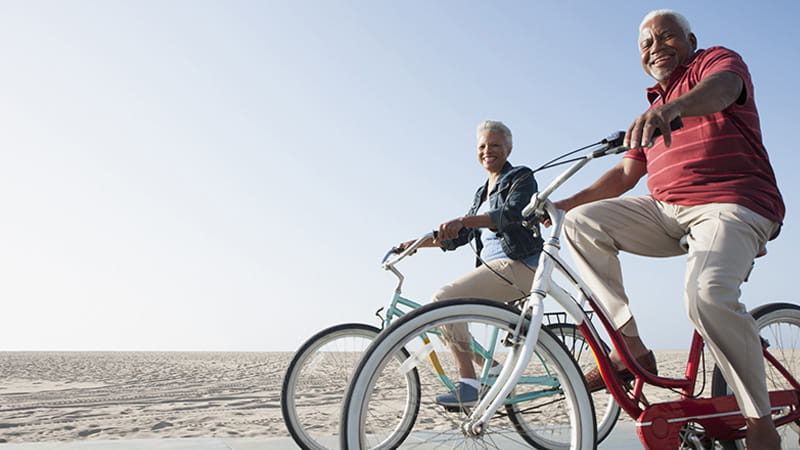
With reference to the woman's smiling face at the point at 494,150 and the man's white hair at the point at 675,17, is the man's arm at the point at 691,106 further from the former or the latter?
the woman's smiling face at the point at 494,150

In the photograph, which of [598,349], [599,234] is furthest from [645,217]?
[598,349]

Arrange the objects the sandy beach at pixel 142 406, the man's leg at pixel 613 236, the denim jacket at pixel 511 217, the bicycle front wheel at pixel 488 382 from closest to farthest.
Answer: the bicycle front wheel at pixel 488 382, the man's leg at pixel 613 236, the denim jacket at pixel 511 217, the sandy beach at pixel 142 406

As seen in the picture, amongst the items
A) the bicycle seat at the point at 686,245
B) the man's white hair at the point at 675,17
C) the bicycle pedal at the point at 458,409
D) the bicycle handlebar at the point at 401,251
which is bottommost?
the bicycle pedal at the point at 458,409

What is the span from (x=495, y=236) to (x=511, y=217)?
45 centimetres

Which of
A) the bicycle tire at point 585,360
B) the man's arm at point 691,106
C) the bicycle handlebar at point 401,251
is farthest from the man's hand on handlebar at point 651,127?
the bicycle tire at point 585,360

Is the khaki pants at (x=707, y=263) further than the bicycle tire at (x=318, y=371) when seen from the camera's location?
No

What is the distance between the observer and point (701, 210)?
8.66 ft

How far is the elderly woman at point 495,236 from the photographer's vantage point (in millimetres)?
3350

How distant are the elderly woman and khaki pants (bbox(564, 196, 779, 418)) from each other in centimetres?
46

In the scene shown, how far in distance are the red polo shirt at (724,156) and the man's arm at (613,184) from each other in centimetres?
40

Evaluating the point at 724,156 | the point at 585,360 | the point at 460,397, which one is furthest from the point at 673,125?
the point at 585,360

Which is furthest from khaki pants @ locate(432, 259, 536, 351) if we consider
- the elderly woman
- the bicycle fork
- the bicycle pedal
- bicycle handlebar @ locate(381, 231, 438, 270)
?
the bicycle fork

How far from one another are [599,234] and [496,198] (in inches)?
42.7

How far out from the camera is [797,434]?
319 cm
